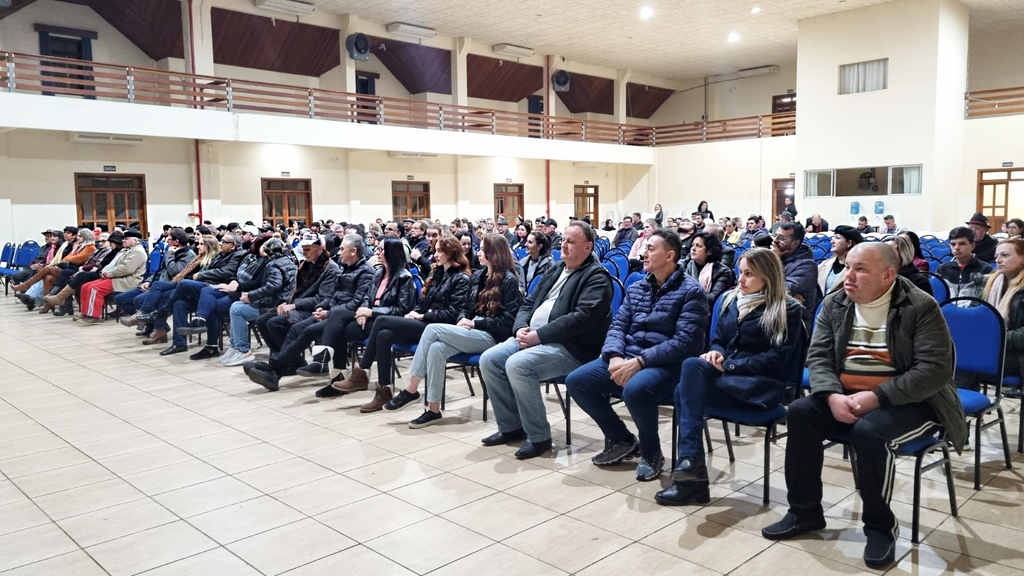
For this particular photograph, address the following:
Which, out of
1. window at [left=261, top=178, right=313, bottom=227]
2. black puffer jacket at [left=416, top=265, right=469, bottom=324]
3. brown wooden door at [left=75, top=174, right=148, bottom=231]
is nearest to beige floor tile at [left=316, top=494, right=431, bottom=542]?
black puffer jacket at [left=416, top=265, right=469, bottom=324]

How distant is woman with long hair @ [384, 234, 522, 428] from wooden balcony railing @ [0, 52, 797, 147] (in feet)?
36.6

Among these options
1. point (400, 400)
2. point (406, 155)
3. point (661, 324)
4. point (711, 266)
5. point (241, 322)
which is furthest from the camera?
point (406, 155)

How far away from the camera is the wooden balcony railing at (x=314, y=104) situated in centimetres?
1298

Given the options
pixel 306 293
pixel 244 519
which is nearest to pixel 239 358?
pixel 306 293

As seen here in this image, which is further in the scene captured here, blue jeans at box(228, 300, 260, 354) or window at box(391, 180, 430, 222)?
window at box(391, 180, 430, 222)

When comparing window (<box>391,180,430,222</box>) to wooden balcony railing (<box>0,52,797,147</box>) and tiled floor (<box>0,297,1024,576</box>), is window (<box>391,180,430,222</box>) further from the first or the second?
tiled floor (<box>0,297,1024,576</box>)

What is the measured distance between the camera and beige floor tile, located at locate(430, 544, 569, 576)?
2525 mm

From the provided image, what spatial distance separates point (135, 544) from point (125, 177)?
44.9 feet

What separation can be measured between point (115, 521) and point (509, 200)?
18.1 m

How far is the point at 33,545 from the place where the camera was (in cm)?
284

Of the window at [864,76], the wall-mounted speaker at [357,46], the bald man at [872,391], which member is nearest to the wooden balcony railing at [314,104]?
the wall-mounted speaker at [357,46]

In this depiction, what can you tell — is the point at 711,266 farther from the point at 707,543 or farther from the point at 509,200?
the point at 509,200

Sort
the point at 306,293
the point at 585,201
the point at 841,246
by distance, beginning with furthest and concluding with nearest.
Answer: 1. the point at 585,201
2. the point at 306,293
3. the point at 841,246

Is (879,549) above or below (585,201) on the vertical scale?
below
